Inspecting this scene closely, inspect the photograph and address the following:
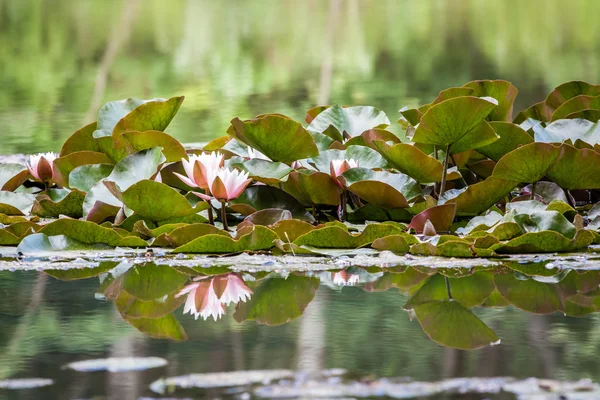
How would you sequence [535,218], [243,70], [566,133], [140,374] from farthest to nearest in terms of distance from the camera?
[243,70]
[566,133]
[535,218]
[140,374]

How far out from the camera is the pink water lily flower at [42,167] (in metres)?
1.81

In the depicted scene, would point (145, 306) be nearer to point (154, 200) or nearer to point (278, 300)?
point (278, 300)

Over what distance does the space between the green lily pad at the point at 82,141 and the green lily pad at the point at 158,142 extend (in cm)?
17

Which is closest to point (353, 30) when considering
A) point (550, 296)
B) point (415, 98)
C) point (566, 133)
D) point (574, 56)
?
point (574, 56)

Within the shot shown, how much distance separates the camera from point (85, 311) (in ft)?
3.38

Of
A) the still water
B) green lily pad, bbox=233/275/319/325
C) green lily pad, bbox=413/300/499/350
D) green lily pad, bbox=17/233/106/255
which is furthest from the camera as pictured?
green lily pad, bbox=17/233/106/255

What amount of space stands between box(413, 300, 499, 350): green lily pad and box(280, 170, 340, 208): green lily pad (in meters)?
0.54

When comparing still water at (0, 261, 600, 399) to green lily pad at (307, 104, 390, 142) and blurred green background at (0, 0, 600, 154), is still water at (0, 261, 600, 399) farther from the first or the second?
blurred green background at (0, 0, 600, 154)

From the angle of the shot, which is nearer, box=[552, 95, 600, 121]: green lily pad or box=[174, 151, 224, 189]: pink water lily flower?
box=[174, 151, 224, 189]: pink water lily flower

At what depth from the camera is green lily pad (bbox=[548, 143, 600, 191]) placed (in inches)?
60.5

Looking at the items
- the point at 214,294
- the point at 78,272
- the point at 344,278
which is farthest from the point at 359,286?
the point at 78,272

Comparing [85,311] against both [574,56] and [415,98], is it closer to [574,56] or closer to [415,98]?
[415,98]

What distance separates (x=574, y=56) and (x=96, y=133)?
4.36 meters

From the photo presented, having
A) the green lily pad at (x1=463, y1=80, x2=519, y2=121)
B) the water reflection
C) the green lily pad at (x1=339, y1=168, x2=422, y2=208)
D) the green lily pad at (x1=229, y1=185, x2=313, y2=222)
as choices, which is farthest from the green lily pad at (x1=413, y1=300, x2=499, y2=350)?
the green lily pad at (x1=463, y1=80, x2=519, y2=121)
